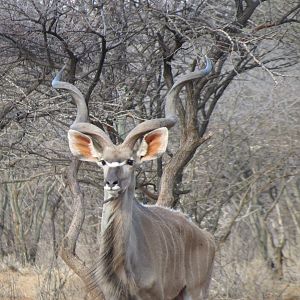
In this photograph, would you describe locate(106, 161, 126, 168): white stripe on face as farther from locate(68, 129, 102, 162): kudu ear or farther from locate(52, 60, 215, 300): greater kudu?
locate(68, 129, 102, 162): kudu ear

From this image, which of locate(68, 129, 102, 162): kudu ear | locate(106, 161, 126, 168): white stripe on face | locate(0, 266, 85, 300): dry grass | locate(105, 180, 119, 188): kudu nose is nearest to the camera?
locate(105, 180, 119, 188): kudu nose

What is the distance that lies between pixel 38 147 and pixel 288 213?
103 inches

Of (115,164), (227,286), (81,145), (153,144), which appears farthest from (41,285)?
(115,164)

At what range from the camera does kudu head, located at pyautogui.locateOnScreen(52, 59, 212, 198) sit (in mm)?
4750

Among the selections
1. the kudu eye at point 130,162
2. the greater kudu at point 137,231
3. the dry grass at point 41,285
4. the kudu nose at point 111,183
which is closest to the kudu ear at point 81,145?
the greater kudu at point 137,231

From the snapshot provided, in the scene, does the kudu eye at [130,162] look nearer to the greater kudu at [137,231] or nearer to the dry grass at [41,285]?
the greater kudu at [137,231]

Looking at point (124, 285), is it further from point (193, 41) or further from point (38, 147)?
point (38, 147)

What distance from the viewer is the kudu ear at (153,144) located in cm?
508

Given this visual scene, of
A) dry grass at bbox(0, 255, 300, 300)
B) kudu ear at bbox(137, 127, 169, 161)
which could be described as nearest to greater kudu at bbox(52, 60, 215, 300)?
kudu ear at bbox(137, 127, 169, 161)

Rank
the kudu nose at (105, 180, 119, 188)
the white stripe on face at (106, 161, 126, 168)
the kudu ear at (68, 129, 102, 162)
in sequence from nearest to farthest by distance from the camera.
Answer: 1. the kudu nose at (105, 180, 119, 188)
2. the white stripe on face at (106, 161, 126, 168)
3. the kudu ear at (68, 129, 102, 162)

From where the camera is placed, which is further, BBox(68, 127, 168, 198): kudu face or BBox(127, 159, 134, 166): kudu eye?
BBox(127, 159, 134, 166): kudu eye

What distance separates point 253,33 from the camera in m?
6.70

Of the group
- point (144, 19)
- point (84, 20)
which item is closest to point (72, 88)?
point (84, 20)

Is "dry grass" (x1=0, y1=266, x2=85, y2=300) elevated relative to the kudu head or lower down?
lower down
